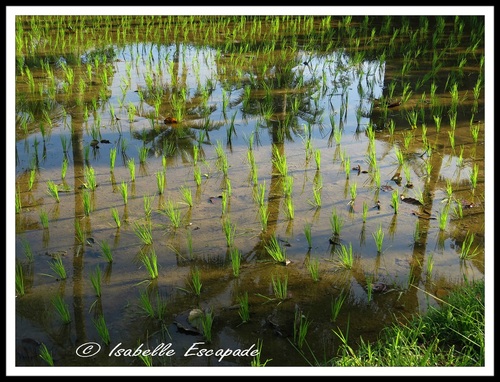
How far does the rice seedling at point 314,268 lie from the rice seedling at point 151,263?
33.9 inches

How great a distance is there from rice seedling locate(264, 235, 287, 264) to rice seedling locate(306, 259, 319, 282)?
145 mm

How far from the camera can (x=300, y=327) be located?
2.50m

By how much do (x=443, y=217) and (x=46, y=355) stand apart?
7.93ft

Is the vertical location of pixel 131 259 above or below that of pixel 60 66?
below

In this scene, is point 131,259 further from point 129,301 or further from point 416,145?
point 416,145

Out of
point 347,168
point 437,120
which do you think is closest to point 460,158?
point 437,120

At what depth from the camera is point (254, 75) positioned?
702 centimetres

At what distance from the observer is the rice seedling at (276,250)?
3.13 metres

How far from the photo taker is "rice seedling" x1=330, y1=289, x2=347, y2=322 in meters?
2.66

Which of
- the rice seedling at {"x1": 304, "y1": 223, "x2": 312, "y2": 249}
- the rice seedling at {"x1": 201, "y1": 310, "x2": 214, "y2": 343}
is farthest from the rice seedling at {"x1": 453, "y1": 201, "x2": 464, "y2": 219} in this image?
the rice seedling at {"x1": 201, "y1": 310, "x2": 214, "y2": 343}

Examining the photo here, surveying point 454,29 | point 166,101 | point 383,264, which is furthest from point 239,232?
point 454,29

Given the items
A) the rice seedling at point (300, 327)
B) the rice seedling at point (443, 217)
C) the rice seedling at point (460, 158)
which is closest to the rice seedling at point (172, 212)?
the rice seedling at point (300, 327)

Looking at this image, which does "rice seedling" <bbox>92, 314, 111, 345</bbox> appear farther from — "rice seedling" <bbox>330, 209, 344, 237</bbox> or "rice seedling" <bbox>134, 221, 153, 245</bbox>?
"rice seedling" <bbox>330, 209, 344, 237</bbox>

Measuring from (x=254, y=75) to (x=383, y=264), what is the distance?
14.4 ft
